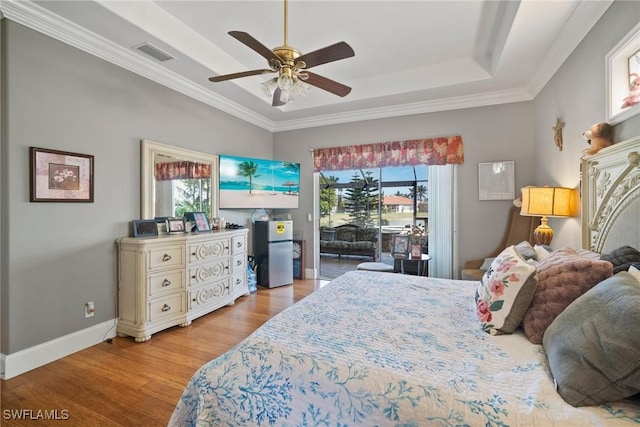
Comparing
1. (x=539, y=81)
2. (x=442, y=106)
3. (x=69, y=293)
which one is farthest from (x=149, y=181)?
(x=539, y=81)

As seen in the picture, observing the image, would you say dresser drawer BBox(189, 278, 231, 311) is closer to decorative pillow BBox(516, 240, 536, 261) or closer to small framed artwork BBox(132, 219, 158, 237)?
small framed artwork BBox(132, 219, 158, 237)

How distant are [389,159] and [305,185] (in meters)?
1.54

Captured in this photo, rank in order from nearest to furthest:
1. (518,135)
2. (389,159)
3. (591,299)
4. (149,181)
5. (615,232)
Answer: (591,299), (615,232), (149,181), (518,135), (389,159)

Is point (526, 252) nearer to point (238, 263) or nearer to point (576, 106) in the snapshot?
point (576, 106)

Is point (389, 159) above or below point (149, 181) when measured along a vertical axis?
above

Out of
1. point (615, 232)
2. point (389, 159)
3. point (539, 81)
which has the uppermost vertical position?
point (539, 81)

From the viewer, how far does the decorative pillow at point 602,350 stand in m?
0.79

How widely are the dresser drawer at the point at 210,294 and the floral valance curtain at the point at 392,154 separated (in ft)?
7.98

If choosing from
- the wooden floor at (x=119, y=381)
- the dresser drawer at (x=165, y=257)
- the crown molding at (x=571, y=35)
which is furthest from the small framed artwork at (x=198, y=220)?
the crown molding at (x=571, y=35)

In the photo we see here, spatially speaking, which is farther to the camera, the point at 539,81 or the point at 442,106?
the point at 442,106

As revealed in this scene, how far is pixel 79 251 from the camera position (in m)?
2.48

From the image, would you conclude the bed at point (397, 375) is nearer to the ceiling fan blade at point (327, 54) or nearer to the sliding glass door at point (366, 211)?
the ceiling fan blade at point (327, 54)

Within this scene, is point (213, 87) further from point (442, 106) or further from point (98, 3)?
point (442, 106)

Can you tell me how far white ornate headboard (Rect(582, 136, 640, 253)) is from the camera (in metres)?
1.56
